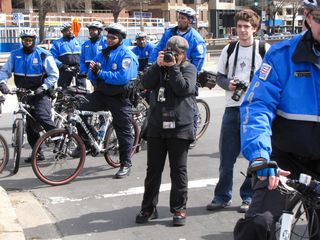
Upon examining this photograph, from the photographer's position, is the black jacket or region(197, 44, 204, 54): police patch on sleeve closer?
the black jacket

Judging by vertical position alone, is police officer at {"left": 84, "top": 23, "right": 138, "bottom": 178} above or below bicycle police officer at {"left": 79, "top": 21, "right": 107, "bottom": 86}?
below

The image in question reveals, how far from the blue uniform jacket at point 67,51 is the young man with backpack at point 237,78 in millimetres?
6603

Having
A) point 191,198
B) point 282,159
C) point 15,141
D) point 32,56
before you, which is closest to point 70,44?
point 32,56

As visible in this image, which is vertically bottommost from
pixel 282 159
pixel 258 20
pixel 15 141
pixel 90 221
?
pixel 90 221

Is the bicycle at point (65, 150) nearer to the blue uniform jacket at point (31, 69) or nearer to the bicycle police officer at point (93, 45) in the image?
the blue uniform jacket at point (31, 69)

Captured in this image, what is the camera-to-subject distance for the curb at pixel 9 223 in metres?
4.54

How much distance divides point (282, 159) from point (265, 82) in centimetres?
49

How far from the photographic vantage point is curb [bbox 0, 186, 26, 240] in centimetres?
454

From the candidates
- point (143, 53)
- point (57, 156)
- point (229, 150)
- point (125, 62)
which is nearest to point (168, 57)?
point (229, 150)

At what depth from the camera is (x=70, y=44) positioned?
11500 millimetres

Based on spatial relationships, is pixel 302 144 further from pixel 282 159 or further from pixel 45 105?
pixel 45 105

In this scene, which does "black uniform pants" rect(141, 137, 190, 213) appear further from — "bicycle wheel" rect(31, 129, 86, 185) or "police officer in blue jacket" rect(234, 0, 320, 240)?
"police officer in blue jacket" rect(234, 0, 320, 240)

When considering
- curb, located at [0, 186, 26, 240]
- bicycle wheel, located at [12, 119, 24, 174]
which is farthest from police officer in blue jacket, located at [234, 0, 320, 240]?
bicycle wheel, located at [12, 119, 24, 174]

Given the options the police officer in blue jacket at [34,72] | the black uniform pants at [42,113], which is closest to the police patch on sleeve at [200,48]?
the police officer in blue jacket at [34,72]
